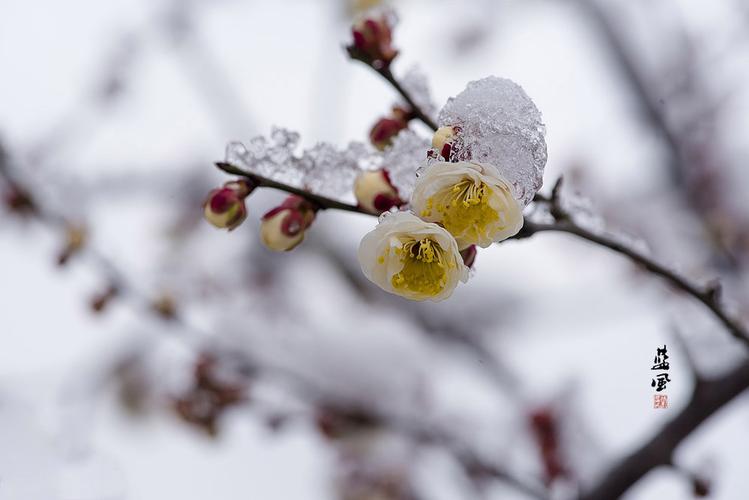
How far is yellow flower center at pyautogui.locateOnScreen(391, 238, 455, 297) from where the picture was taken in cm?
75

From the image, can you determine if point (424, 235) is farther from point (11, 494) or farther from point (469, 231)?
point (11, 494)

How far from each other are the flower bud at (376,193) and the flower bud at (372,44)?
178mm

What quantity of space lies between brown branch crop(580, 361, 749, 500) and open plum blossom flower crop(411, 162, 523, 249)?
2.32ft

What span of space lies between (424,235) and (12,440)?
1.13m

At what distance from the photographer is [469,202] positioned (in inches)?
27.9

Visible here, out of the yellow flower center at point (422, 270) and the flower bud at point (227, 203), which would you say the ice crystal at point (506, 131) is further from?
the flower bud at point (227, 203)

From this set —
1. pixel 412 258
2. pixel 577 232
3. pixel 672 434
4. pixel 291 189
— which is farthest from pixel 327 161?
pixel 672 434

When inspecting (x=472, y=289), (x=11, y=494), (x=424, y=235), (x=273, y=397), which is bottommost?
(x=11, y=494)

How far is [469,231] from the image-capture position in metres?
0.74

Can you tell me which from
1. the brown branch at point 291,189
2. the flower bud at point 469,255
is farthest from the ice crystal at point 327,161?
the flower bud at point 469,255

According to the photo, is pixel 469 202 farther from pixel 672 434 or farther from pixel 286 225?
pixel 672 434

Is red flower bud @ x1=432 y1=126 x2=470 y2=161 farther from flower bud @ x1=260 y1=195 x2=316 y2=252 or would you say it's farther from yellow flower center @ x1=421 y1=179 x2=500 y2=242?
flower bud @ x1=260 y1=195 x2=316 y2=252

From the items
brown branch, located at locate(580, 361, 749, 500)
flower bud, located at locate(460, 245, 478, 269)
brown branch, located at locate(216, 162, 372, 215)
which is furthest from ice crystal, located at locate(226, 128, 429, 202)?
brown branch, located at locate(580, 361, 749, 500)

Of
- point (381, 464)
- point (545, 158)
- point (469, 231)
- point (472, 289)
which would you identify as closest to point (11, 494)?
point (469, 231)
